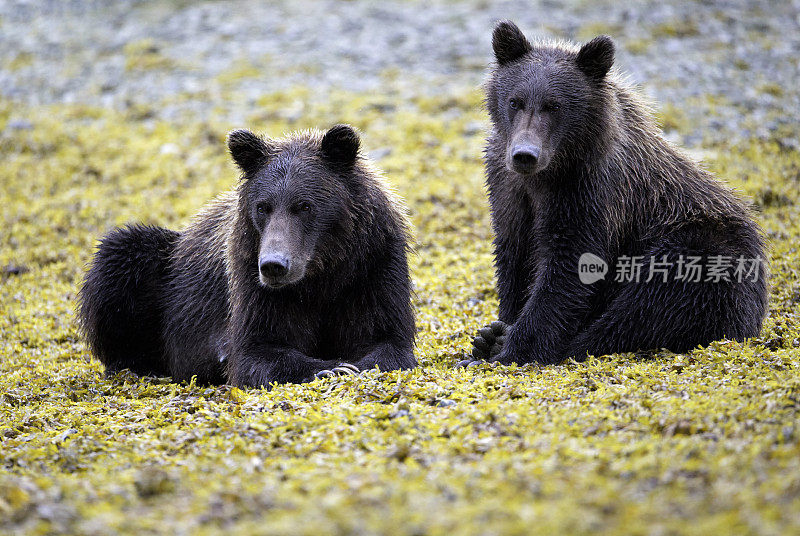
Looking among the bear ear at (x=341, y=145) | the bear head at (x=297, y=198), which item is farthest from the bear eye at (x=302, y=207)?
the bear ear at (x=341, y=145)

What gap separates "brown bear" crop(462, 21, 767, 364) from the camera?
7.45 meters

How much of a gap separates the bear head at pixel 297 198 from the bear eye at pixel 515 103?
1399 mm

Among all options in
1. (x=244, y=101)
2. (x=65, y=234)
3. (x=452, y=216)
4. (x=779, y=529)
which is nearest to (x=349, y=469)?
(x=779, y=529)

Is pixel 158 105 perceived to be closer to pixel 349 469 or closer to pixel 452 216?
pixel 452 216

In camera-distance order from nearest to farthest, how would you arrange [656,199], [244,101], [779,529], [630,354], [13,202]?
1. [779,529]
2. [630,354]
3. [656,199]
4. [13,202]
5. [244,101]

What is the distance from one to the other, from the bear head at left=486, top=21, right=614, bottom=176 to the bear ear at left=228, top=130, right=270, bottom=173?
215cm

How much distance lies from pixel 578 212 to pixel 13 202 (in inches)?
387

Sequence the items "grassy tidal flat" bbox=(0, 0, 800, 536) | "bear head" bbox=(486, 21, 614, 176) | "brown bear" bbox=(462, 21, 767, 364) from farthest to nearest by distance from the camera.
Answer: "brown bear" bbox=(462, 21, 767, 364) → "bear head" bbox=(486, 21, 614, 176) → "grassy tidal flat" bbox=(0, 0, 800, 536)

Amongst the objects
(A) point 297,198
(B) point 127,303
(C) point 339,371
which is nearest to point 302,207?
(A) point 297,198

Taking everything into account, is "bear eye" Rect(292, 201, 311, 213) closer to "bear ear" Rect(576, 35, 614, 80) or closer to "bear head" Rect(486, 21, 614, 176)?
"bear head" Rect(486, 21, 614, 176)

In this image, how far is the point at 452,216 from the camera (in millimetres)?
12141

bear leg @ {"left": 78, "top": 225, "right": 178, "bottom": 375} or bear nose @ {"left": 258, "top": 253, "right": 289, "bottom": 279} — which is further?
bear leg @ {"left": 78, "top": 225, "right": 178, "bottom": 375}

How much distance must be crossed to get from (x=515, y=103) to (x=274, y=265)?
2.61 metres

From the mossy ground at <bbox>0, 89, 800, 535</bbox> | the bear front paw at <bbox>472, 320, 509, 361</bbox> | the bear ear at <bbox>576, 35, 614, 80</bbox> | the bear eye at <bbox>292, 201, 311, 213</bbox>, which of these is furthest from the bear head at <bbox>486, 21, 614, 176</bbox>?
the mossy ground at <bbox>0, 89, 800, 535</bbox>
